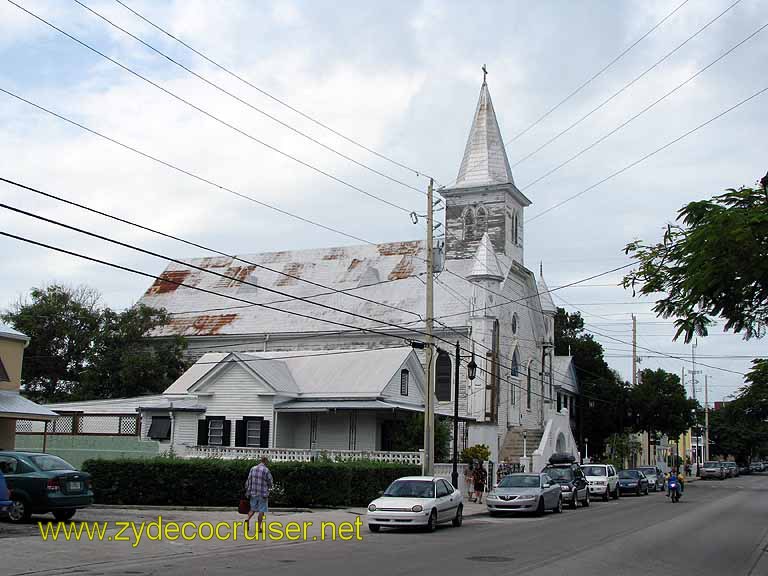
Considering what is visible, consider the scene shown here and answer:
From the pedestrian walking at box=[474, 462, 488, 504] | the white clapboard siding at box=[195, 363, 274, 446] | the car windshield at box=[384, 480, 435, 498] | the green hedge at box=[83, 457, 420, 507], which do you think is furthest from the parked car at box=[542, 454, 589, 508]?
the white clapboard siding at box=[195, 363, 274, 446]

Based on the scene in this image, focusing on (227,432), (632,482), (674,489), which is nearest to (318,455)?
(227,432)

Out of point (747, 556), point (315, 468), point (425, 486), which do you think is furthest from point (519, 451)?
point (747, 556)

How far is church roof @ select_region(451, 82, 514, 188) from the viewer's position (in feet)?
188

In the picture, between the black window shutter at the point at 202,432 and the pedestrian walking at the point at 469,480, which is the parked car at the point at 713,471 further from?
the black window shutter at the point at 202,432

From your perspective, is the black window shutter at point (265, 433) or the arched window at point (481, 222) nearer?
the black window shutter at point (265, 433)

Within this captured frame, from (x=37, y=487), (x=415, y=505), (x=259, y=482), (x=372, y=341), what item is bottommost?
(x=415, y=505)

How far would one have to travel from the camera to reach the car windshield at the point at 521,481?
94.1ft

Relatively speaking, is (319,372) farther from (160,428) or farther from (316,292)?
(316,292)

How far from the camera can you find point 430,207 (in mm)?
30719

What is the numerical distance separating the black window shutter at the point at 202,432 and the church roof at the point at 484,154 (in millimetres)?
26522

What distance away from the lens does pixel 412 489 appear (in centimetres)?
2220

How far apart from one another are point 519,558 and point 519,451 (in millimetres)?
34292

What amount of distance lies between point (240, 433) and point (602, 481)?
16149 mm

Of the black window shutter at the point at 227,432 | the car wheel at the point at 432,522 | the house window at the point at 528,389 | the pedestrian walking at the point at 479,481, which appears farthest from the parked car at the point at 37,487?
the house window at the point at 528,389
